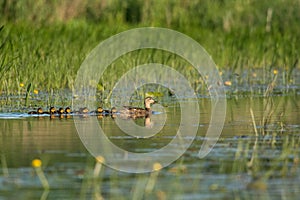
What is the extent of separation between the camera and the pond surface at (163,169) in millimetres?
6691

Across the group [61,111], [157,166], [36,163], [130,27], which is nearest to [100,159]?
[157,166]

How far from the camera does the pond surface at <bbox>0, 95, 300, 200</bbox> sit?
6.69m

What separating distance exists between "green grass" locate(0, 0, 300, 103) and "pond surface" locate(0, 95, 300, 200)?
350cm

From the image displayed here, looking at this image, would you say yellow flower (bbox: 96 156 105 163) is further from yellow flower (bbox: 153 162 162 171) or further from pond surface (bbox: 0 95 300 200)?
yellow flower (bbox: 153 162 162 171)

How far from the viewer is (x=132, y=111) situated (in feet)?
38.3

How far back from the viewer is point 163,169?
24.9 feet

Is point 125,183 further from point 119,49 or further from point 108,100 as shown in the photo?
point 119,49

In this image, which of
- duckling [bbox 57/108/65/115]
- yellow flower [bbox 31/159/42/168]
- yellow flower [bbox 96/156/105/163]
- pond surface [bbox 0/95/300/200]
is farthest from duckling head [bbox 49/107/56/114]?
yellow flower [bbox 31/159/42/168]

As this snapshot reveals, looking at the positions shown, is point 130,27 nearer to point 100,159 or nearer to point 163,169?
point 100,159

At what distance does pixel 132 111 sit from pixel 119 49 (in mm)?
5102

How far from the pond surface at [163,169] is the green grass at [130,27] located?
350 centimetres

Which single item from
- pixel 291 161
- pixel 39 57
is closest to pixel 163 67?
pixel 39 57

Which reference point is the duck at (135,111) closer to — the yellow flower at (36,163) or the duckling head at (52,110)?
the duckling head at (52,110)

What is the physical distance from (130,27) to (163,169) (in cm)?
1128
